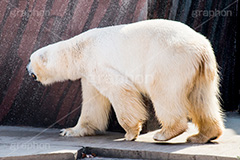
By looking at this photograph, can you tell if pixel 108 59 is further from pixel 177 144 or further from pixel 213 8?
pixel 213 8

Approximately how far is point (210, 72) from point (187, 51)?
0.33m

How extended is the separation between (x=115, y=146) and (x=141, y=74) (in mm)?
855

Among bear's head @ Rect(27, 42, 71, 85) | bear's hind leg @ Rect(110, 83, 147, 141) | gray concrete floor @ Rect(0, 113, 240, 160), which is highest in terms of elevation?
bear's head @ Rect(27, 42, 71, 85)

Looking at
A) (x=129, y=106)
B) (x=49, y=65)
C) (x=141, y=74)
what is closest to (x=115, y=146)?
(x=129, y=106)

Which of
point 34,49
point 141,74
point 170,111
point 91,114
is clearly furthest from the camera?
point 34,49

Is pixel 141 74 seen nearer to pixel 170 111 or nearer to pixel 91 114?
pixel 170 111

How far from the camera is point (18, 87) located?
596cm

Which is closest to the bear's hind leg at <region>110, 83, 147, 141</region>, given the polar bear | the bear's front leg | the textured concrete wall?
the polar bear

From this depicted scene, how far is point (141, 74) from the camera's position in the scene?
4367mm

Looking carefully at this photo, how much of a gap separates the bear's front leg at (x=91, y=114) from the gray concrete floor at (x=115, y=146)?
153 millimetres

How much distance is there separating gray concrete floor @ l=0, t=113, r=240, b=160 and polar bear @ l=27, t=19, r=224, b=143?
177mm

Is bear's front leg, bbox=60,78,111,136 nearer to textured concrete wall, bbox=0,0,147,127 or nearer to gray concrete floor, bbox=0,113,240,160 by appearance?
gray concrete floor, bbox=0,113,240,160

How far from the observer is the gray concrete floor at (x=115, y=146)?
12.1 ft

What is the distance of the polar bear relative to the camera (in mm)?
4055
